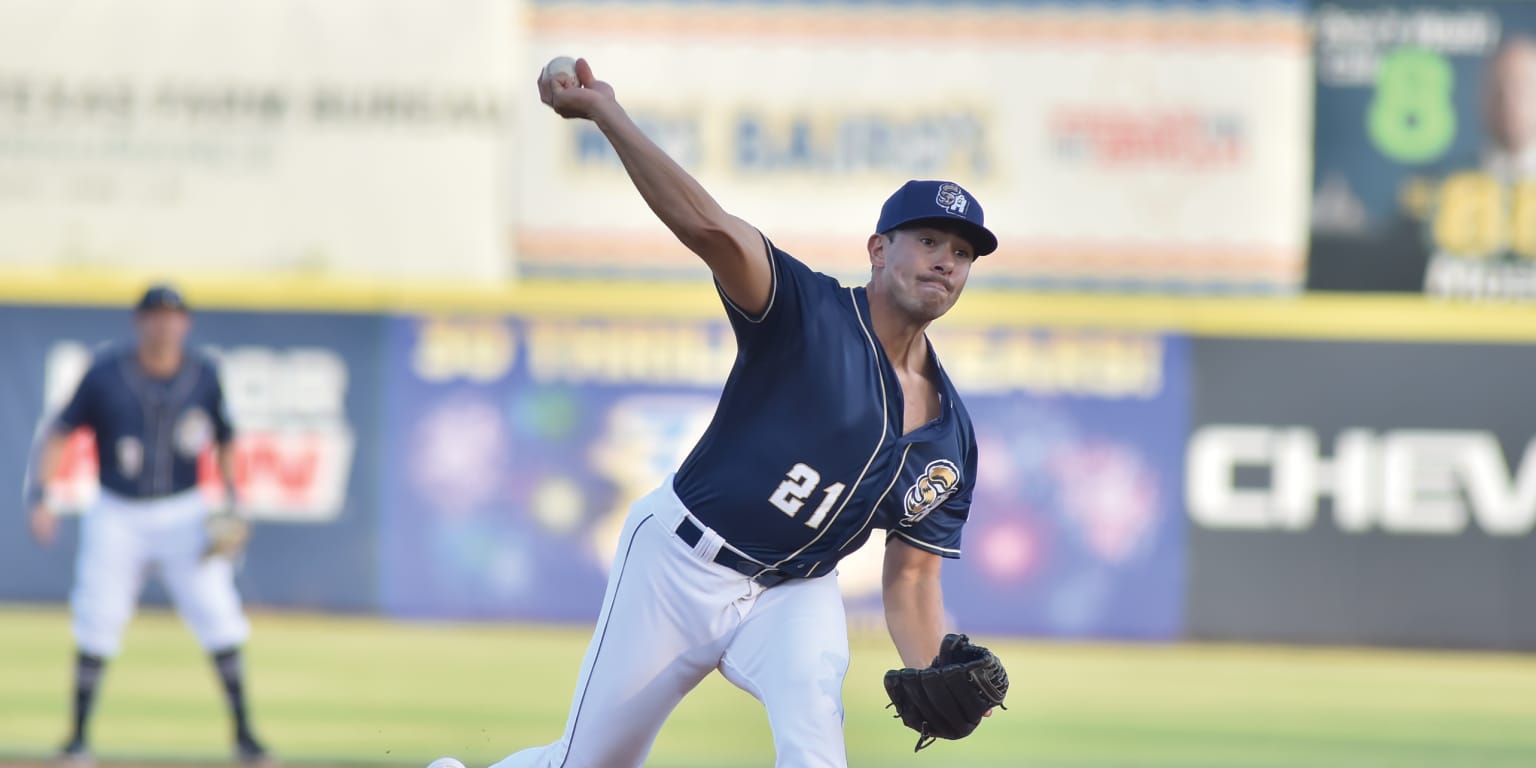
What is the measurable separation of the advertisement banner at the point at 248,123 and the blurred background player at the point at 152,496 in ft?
17.4

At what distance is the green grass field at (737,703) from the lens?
335 inches

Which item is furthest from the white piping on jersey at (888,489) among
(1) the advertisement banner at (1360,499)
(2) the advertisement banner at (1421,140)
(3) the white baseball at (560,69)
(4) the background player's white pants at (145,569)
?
(2) the advertisement banner at (1421,140)

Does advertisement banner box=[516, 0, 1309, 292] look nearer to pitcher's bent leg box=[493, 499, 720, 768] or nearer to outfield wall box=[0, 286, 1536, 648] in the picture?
outfield wall box=[0, 286, 1536, 648]

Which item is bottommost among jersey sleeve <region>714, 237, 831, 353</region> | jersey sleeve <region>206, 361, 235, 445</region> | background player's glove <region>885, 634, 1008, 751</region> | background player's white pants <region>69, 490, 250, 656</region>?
background player's white pants <region>69, 490, 250, 656</region>

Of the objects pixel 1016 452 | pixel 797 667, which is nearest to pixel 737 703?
pixel 1016 452

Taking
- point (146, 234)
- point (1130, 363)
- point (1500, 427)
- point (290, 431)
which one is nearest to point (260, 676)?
point (290, 431)

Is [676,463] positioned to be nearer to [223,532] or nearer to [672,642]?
[223,532]

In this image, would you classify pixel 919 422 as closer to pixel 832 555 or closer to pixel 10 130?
pixel 832 555

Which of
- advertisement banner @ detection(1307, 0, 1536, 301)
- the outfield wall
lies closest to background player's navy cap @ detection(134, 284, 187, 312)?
the outfield wall

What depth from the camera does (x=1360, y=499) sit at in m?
13.7

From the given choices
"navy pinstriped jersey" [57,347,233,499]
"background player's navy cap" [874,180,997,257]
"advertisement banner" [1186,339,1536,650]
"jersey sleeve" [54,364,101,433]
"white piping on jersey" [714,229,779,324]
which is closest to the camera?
"white piping on jersey" [714,229,779,324]

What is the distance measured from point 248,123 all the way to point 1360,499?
8585mm

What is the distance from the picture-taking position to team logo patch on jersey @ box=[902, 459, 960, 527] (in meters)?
4.77

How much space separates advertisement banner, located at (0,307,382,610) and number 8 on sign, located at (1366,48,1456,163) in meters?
7.50
